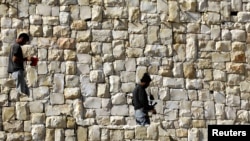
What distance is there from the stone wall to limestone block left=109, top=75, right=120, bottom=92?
18 mm

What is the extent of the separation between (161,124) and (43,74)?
2354 mm

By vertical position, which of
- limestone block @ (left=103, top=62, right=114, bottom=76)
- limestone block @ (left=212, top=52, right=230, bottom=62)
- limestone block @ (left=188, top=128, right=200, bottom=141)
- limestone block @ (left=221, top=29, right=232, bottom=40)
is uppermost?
limestone block @ (left=221, top=29, right=232, bottom=40)

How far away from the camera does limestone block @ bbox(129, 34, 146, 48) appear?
1341cm

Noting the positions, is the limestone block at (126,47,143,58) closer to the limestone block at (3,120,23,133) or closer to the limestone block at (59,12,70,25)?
the limestone block at (59,12,70,25)

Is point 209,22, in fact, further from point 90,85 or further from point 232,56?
point 90,85

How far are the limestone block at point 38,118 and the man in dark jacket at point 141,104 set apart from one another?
1689 millimetres

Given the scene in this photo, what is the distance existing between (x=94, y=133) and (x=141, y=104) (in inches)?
40.0

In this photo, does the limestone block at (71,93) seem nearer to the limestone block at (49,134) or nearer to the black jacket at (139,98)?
the limestone block at (49,134)

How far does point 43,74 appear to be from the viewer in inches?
516

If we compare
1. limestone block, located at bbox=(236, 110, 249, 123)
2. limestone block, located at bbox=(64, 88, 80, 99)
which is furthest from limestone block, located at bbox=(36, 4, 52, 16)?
limestone block, located at bbox=(236, 110, 249, 123)

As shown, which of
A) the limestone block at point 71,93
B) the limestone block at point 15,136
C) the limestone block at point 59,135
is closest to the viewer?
the limestone block at point 15,136

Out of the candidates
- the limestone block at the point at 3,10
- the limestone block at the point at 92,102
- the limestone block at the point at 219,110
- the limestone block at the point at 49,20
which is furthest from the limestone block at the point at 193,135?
the limestone block at the point at 3,10

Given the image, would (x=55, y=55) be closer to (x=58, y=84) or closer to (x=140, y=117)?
(x=58, y=84)

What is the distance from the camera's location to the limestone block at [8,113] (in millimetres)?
12920
